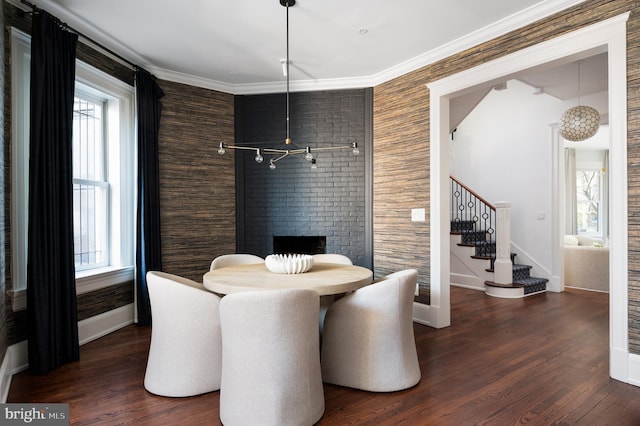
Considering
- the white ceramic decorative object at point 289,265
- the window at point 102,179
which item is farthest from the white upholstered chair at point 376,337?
the window at point 102,179

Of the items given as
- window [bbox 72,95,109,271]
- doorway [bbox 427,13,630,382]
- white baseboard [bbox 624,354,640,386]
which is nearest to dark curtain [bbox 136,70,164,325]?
window [bbox 72,95,109,271]

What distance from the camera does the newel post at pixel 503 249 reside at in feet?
17.4

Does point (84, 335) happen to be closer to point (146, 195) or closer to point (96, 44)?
point (146, 195)

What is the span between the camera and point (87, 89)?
350 centimetres

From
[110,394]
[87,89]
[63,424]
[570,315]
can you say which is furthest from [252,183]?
[570,315]

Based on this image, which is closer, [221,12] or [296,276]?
[296,276]

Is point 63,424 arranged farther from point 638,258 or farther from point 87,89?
point 638,258

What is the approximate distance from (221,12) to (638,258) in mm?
3420

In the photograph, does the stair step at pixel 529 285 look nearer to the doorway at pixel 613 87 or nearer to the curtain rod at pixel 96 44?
the doorway at pixel 613 87

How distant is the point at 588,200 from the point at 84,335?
33.9 ft

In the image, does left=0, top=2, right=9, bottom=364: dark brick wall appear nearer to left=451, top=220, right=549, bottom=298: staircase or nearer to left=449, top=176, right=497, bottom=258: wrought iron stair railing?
left=451, top=220, right=549, bottom=298: staircase

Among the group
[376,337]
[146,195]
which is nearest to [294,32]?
[146,195]

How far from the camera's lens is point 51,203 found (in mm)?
2812

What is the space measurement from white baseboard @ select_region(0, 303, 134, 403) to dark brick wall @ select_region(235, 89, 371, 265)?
1510 mm
